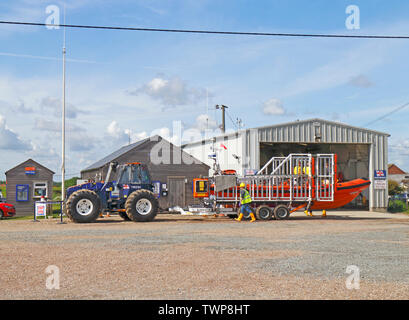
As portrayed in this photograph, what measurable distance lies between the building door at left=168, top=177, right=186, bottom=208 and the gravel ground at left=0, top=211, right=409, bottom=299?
14144 mm

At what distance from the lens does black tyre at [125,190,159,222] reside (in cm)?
1992

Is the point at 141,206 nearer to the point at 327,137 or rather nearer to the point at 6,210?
the point at 6,210

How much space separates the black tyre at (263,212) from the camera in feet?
69.9

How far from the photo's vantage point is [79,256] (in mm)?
10312

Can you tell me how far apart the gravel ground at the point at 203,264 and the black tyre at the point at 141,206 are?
15.5ft

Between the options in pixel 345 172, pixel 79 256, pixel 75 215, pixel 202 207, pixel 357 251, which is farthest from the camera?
pixel 345 172

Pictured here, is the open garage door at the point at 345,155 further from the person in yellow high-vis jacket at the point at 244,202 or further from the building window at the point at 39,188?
the building window at the point at 39,188

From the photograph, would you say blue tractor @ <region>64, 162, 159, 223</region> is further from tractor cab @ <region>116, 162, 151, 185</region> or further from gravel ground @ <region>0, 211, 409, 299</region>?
gravel ground @ <region>0, 211, 409, 299</region>

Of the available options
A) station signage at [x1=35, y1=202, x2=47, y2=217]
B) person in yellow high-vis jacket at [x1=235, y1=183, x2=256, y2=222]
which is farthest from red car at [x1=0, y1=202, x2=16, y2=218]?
person in yellow high-vis jacket at [x1=235, y1=183, x2=256, y2=222]

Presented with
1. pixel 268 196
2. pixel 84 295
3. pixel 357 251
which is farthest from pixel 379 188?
pixel 84 295

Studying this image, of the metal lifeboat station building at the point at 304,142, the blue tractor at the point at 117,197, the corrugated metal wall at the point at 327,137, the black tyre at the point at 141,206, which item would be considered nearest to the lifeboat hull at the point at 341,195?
the metal lifeboat station building at the point at 304,142

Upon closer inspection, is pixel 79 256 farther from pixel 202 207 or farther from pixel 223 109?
pixel 223 109

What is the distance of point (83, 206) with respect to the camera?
63.9 feet
